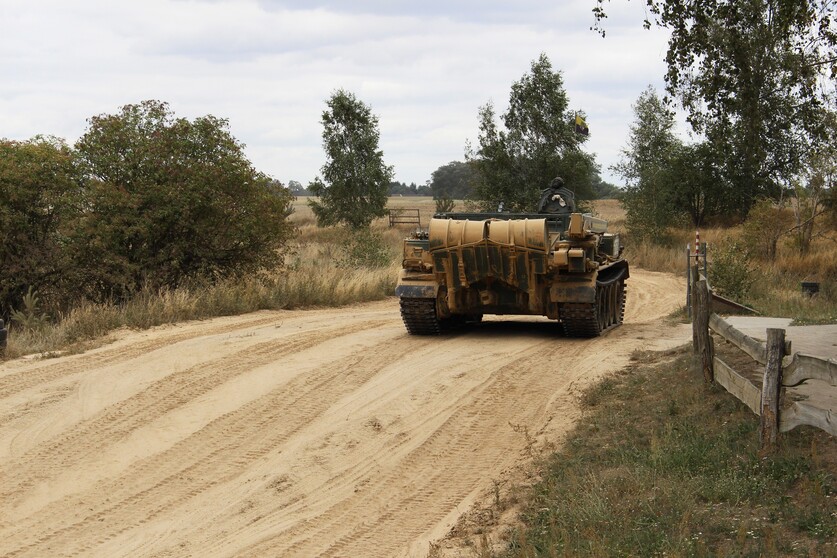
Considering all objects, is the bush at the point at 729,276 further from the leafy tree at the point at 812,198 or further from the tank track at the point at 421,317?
the leafy tree at the point at 812,198

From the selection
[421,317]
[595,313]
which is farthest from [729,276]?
[421,317]

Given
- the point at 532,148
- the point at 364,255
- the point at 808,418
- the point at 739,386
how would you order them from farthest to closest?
1. the point at 532,148
2. the point at 364,255
3. the point at 739,386
4. the point at 808,418

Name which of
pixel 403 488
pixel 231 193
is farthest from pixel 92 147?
pixel 403 488

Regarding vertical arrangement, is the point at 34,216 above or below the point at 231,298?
above

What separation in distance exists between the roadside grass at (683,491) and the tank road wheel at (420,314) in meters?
5.45

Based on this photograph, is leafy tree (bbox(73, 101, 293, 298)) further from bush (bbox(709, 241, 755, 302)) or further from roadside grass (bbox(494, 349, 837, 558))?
roadside grass (bbox(494, 349, 837, 558))

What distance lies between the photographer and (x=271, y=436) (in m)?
8.69

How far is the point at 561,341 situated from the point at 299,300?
6.69 m

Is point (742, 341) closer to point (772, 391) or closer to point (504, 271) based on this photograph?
point (772, 391)

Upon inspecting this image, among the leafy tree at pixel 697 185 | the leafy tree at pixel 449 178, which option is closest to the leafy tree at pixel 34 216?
the leafy tree at pixel 697 185

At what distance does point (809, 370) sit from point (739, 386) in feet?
5.16

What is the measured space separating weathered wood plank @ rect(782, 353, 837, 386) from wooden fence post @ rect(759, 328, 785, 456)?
7cm

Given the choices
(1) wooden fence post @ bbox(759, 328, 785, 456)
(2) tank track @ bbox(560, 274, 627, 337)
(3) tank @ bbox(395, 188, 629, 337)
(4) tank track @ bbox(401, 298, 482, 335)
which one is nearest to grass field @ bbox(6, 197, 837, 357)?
(2) tank track @ bbox(560, 274, 627, 337)

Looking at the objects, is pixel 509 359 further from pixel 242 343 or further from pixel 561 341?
pixel 242 343
